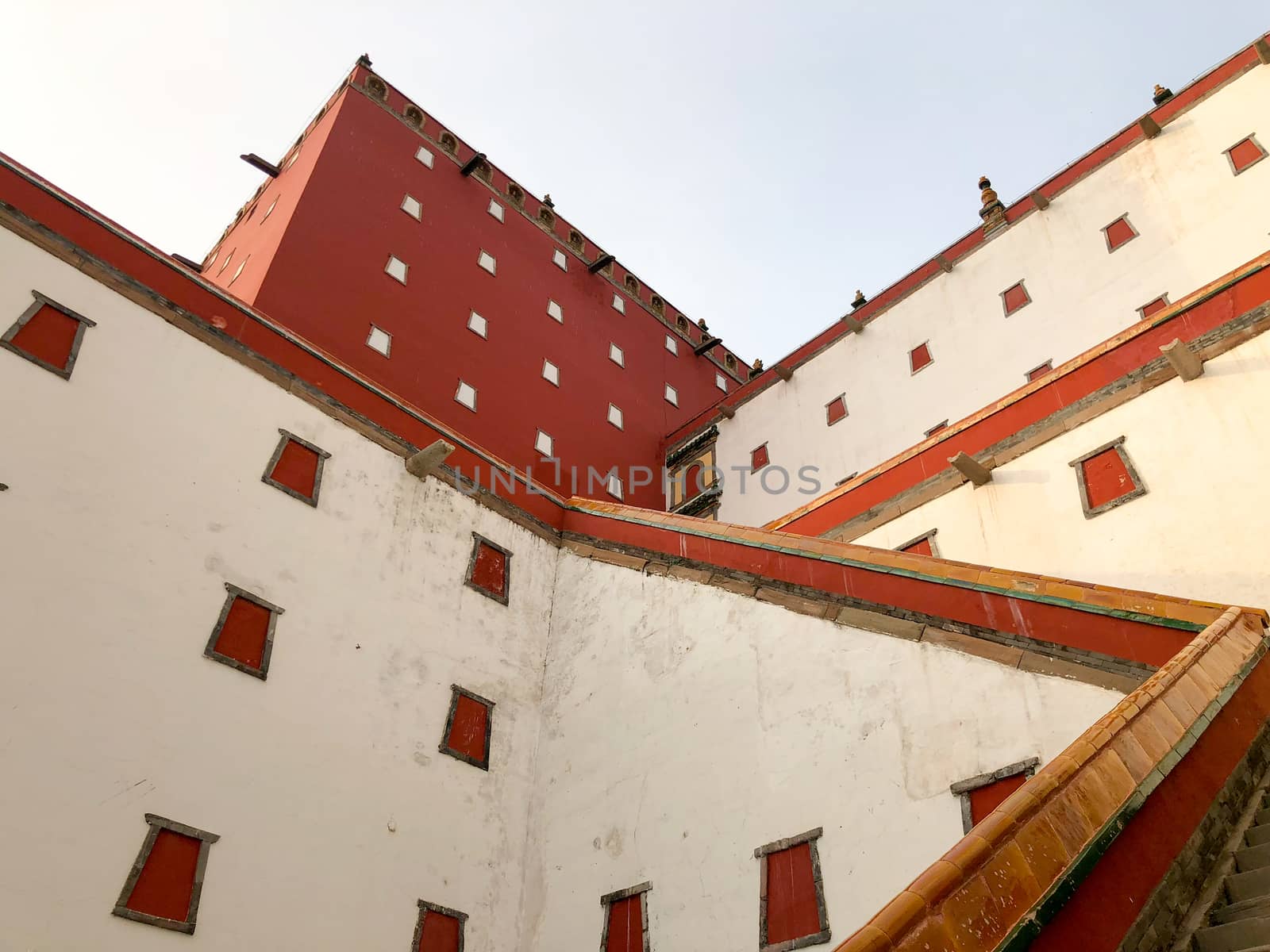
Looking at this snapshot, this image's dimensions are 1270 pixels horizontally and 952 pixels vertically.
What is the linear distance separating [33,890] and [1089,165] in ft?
64.6

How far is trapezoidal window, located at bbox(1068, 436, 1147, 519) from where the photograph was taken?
1174 cm

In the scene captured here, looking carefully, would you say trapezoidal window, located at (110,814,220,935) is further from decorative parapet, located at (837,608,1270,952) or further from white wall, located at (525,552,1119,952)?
decorative parapet, located at (837,608,1270,952)

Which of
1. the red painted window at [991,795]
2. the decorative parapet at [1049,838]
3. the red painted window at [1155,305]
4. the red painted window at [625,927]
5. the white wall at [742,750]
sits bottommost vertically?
the decorative parapet at [1049,838]

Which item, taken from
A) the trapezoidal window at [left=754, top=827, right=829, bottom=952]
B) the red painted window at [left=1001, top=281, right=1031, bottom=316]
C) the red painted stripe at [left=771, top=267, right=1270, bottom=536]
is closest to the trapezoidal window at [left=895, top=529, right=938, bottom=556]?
the red painted stripe at [left=771, top=267, right=1270, bottom=536]

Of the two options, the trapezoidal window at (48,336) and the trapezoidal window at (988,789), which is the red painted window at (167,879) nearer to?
the trapezoidal window at (48,336)

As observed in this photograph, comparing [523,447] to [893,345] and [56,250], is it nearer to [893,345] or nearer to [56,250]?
[893,345]

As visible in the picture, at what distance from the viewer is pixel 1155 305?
16172 millimetres

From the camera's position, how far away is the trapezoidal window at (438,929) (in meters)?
10.0

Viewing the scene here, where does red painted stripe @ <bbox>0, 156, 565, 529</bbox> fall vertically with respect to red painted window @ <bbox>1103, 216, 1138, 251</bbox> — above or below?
below

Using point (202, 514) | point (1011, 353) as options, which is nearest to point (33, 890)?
point (202, 514)

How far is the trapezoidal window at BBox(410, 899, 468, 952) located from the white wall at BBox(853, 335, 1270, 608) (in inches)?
296

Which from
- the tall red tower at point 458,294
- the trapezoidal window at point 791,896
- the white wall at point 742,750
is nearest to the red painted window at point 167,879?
the white wall at point 742,750

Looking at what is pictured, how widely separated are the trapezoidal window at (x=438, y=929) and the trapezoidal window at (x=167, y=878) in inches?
89.8

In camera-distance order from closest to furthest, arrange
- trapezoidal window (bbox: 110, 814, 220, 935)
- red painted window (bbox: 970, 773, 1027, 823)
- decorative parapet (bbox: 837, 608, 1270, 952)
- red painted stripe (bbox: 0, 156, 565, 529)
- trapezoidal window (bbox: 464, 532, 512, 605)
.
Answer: decorative parapet (bbox: 837, 608, 1270, 952) → red painted window (bbox: 970, 773, 1027, 823) → trapezoidal window (bbox: 110, 814, 220, 935) → red painted stripe (bbox: 0, 156, 565, 529) → trapezoidal window (bbox: 464, 532, 512, 605)
